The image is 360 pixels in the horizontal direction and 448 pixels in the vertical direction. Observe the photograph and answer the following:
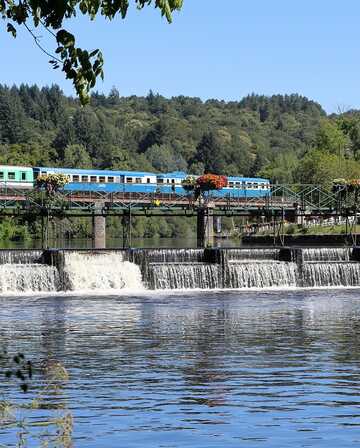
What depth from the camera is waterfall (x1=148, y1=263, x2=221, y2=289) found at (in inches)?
2190

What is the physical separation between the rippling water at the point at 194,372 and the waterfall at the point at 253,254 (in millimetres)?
12404

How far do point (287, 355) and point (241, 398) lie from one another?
24.1 feet

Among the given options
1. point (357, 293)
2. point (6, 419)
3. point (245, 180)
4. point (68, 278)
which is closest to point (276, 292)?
point (357, 293)

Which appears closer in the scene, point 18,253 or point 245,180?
point 18,253

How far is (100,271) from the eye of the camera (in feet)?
186

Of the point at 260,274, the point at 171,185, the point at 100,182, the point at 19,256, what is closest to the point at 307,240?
the point at 171,185

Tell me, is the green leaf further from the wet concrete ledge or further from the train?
the wet concrete ledge

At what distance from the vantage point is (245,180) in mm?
124438

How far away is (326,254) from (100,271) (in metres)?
13.6

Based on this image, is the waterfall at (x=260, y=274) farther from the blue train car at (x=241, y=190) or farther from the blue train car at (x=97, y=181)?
the blue train car at (x=241, y=190)

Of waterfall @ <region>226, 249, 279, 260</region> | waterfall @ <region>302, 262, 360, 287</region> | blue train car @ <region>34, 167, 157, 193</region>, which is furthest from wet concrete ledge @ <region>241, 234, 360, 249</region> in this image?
waterfall @ <region>302, 262, 360, 287</region>

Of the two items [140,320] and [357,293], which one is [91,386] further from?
[357,293]

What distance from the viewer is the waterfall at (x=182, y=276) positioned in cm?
5562

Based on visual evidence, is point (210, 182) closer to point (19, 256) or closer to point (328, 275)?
point (328, 275)
